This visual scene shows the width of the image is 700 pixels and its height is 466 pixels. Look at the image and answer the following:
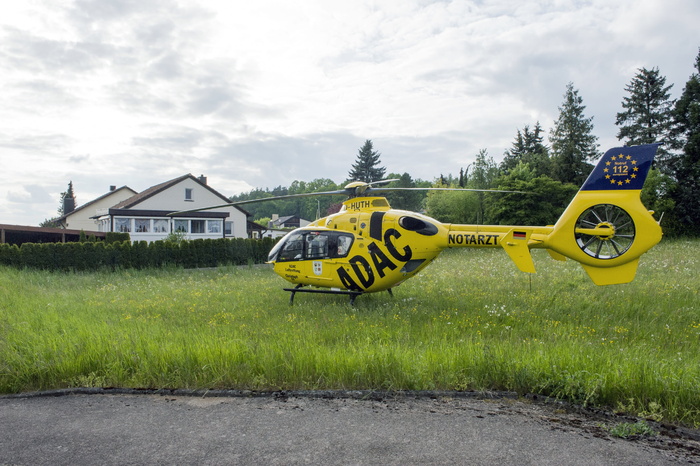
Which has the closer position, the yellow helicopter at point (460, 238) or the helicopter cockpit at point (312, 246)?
the yellow helicopter at point (460, 238)

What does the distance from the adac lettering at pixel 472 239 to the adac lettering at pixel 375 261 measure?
3.59 ft

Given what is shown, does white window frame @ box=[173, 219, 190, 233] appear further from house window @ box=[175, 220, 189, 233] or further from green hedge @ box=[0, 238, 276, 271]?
green hedge @ box=[0, 238, 276, 271]

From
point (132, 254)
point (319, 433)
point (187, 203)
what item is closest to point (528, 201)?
point (132, 254)

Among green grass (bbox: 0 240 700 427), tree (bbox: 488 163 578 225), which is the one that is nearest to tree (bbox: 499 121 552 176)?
tree (bbox: 488 163 578 225)

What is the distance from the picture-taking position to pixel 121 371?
660 centimetres

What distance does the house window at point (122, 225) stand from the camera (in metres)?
42.3

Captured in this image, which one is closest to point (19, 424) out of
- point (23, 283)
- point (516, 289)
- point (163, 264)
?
point (516, 289)

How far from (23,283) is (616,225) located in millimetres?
20506

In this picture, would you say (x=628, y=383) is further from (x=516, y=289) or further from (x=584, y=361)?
(x=516, y=289)

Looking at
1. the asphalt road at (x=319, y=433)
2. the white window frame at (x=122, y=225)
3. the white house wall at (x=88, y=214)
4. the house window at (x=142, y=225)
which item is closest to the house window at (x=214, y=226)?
the house window at (x=142, y=225)

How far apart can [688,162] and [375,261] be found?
40.6m

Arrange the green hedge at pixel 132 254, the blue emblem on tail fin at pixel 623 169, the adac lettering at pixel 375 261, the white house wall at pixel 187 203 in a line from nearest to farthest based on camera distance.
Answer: the blue emblem on tail fin at pixel 623 169 → the adac lettering at pixel 375 261 → the green hedge at pixel 132 254 → the white house wall at pixel 187 203

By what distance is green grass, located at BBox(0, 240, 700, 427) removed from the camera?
19.4 ft

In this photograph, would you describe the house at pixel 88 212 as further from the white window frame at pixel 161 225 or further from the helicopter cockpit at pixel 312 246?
the helicopter cockpit at pixel 312 246
